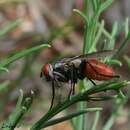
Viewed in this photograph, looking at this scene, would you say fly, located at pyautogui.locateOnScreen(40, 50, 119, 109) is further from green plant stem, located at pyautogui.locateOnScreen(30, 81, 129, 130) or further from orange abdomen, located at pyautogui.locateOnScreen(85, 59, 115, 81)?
green plant stem, located at pyautogui.locateOnScreen(30, 81, 129, 130)

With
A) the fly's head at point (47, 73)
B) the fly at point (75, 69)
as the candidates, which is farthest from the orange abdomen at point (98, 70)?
the fly's head at point (47, 73)

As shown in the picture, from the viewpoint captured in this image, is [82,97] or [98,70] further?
[98,70]

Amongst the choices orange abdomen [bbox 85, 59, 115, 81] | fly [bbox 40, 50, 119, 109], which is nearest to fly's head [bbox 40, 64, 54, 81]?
fly [bbox 40, 50, 119, 109]

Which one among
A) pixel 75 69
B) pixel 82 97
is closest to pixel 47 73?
pixel 75 69

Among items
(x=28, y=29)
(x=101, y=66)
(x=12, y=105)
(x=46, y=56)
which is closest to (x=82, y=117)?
(x=101, y=66)

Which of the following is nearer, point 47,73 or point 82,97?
point 82,97

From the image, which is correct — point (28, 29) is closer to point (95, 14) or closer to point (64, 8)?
point (64, 8)

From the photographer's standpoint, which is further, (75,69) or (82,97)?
(75,69)

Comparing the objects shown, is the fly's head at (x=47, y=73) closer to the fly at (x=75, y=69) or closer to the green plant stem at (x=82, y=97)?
the fly at (x=75, y=69)

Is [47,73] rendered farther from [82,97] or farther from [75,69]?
[82,97]
